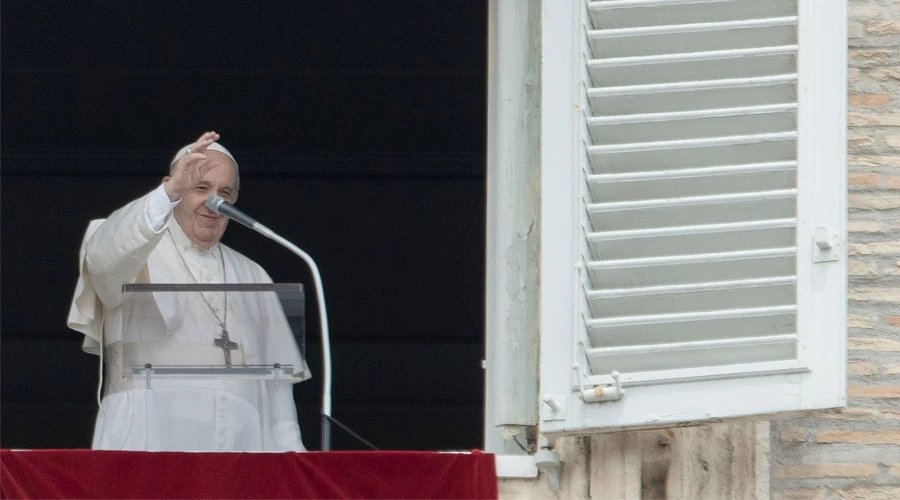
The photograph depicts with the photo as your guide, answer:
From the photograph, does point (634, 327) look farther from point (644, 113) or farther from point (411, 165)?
point (411, 165)

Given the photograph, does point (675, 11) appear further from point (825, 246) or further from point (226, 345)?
point (226, 345)

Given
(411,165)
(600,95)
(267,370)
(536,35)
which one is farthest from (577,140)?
(411,165)

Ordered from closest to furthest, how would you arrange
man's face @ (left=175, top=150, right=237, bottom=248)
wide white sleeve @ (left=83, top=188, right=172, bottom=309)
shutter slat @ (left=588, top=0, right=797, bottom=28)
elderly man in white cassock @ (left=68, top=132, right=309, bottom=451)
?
shutter slat @ (left=588, top=0, right=797, bottom=28), elderly man in white cassock @ (left=68, top=132, right=309, bottom=451), wide white sleeve @ (left=83, top=188, right=172, bottom=309), man's face @ (left=175, top=150, right=237, bottom=248)

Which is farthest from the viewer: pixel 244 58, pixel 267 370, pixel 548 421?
pixel 244 58

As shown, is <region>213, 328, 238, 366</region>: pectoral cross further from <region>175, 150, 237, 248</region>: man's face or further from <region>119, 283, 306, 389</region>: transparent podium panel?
<region>175, 150, 237, 248</region>: man's face

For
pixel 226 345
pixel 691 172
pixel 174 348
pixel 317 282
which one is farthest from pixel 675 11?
pixel 174 348

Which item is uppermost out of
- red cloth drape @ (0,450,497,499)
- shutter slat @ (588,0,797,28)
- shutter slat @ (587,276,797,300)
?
shutter slat @ (588,0,797,28)

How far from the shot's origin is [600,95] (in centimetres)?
465

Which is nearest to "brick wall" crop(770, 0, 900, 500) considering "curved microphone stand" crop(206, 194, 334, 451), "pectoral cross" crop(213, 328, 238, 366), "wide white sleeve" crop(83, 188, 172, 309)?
"curved microphone stand" crop(206, 194, 334, 451)

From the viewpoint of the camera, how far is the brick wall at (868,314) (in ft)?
16.0

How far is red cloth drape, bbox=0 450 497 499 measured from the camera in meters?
4.61

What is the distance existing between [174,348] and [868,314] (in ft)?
5.63

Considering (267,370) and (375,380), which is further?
(375,380)

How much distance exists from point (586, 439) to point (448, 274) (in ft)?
14.3
